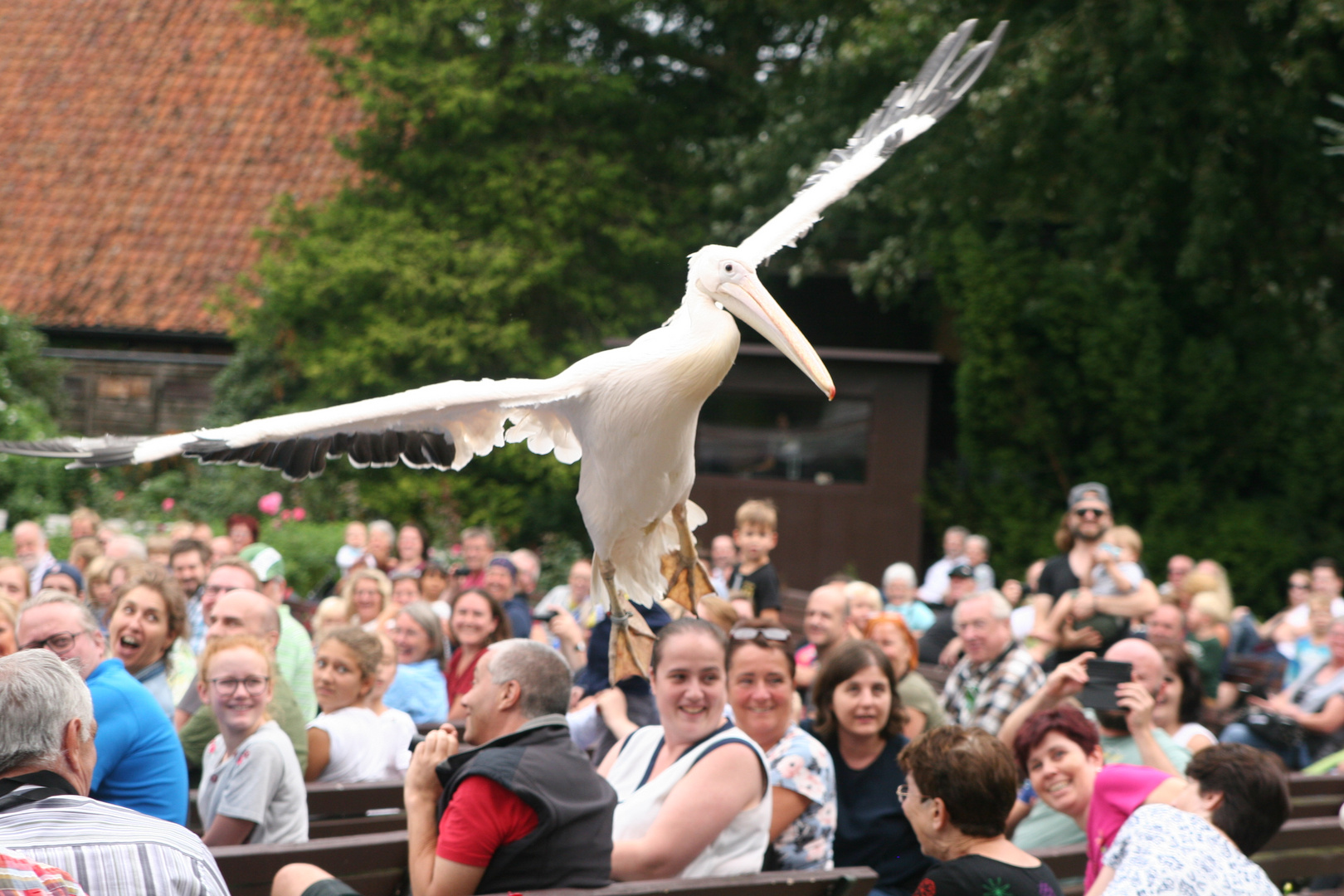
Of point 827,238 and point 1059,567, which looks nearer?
point 1059,567

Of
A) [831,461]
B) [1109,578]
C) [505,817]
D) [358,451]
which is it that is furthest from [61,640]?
[831,461]

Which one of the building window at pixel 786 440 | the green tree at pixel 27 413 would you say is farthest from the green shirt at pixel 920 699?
the green tree at pixel 27 413

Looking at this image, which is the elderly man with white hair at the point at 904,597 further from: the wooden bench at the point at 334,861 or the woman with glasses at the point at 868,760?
the wooden bench at the point at 334,861

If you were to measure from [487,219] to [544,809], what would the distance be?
14.9 meters

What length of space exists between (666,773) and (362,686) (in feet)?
5.27

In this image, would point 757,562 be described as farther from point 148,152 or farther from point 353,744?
point 148,152

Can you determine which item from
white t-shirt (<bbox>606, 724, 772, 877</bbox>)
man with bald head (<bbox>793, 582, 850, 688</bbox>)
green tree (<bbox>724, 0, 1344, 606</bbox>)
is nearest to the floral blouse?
white t-shirt (<bbox>606, 724, 772, 877</bbox>)

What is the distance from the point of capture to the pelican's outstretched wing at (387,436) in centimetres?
347

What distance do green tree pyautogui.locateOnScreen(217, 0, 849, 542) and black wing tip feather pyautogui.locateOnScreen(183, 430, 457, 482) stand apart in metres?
12.2

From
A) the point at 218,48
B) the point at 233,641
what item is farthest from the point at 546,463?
the point at 233,641

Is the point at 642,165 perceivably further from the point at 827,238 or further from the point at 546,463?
the point at 546,463

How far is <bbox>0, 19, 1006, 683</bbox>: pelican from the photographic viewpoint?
3145 mm

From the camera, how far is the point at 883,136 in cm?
429

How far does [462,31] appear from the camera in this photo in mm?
17594
